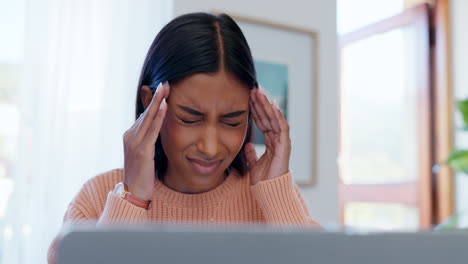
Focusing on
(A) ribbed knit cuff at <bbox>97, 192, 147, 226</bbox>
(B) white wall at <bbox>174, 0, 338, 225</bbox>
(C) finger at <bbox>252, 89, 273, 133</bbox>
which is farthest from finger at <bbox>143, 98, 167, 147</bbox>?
(B) white wall at <bbox>174, 0, 338, 225</bbox>

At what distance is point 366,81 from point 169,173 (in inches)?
103

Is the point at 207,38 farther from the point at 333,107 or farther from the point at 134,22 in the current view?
the point at 333,107

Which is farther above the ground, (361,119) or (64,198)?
(361,119)

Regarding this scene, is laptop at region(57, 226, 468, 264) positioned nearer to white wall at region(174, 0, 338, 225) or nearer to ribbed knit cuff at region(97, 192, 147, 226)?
ribbed knit cuff at region(97, 192, 147, 226)

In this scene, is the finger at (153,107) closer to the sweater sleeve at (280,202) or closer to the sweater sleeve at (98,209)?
the sweater sleeve at (98,209)

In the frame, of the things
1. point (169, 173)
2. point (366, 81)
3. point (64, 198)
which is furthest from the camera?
point (366, 81)

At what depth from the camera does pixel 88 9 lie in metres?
1.88

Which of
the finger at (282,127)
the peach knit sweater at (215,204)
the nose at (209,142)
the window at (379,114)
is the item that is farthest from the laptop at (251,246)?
the window at (379,114)

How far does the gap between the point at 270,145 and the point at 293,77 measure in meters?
0.92

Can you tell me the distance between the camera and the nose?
99 centimetres

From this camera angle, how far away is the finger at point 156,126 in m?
1.01

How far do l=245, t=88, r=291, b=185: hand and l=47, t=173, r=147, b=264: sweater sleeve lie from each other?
0.29 metres

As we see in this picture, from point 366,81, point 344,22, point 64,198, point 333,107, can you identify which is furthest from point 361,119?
point 64,198

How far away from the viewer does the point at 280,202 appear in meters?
1.13
